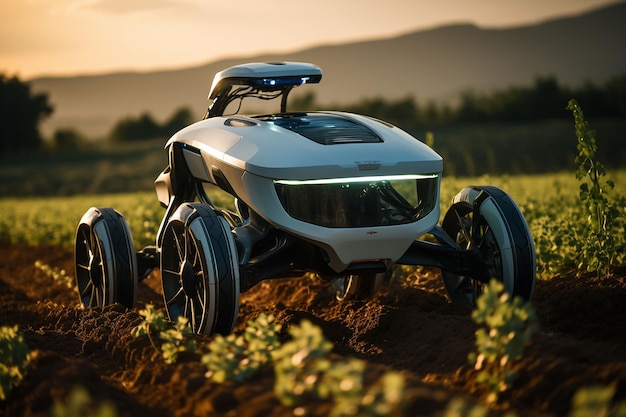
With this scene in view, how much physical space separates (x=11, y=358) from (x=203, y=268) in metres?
1.39

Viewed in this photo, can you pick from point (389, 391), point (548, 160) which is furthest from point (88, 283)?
point (548, 160)

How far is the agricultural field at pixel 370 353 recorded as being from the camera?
440 cm

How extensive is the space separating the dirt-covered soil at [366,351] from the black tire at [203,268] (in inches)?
17.0

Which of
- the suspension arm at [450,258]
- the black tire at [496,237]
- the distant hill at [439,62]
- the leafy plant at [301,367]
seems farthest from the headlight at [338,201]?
the distant hill at [439,62]

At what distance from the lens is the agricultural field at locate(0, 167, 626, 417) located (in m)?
4.40

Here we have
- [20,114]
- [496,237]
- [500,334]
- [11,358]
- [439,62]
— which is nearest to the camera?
[500,334]

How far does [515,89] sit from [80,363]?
42.5 metres

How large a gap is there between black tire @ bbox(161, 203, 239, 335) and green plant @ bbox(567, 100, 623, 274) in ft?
8.33

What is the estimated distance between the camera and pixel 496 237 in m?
6.82

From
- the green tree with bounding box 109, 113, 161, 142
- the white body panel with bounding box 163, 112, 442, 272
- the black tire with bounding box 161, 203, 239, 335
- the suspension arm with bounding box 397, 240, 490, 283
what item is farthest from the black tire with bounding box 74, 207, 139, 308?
the green tree with bounding box 109, 113, 161, 142

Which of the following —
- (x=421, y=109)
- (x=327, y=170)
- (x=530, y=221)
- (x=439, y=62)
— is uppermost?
(x=327, y=170)

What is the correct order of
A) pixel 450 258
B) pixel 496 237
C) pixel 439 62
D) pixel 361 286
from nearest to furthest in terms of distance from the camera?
pixel 496 237
pixel 450 258
pixel 361 286
pixel 439 62

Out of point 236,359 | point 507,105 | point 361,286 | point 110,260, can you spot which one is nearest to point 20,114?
point 507,105

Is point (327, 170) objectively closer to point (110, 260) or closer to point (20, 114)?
point (110, 260)
